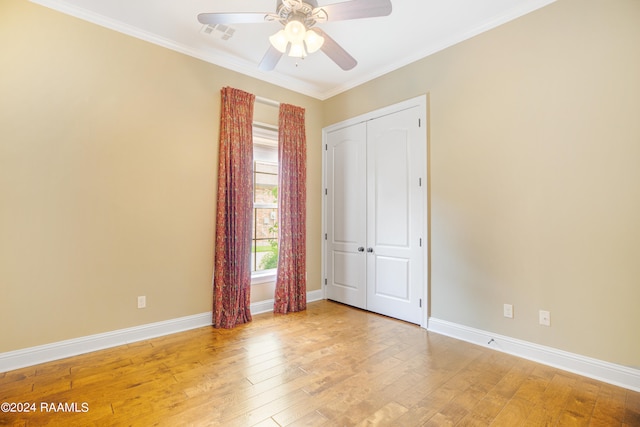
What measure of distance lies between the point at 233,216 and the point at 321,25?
2181mm

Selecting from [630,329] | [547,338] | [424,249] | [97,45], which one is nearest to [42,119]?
[97,45]

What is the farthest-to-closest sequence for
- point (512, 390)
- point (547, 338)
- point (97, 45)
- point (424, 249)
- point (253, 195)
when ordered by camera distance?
A: point (253, 195) < point (424, 249) < point (97, 45) < point (547, 338) < point (512, 390)

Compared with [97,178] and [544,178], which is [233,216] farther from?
[544,178]

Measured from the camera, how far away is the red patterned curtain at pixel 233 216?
325 cm

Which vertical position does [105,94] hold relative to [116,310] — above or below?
above

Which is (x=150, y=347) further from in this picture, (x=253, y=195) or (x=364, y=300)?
(x=364, y=300)

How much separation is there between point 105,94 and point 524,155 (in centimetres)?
385

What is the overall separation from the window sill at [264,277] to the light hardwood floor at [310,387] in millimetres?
883

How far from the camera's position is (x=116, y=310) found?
2.72m

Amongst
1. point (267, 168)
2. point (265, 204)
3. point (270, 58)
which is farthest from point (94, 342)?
point (270, 58)

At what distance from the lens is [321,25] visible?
2803mm

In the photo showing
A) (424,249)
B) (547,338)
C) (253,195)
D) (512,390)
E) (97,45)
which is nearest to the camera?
(512,390)

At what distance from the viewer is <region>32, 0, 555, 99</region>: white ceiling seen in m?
2.53

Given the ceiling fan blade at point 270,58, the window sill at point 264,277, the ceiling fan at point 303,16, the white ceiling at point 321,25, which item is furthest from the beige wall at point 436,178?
the ceiling fan at point 303,16
